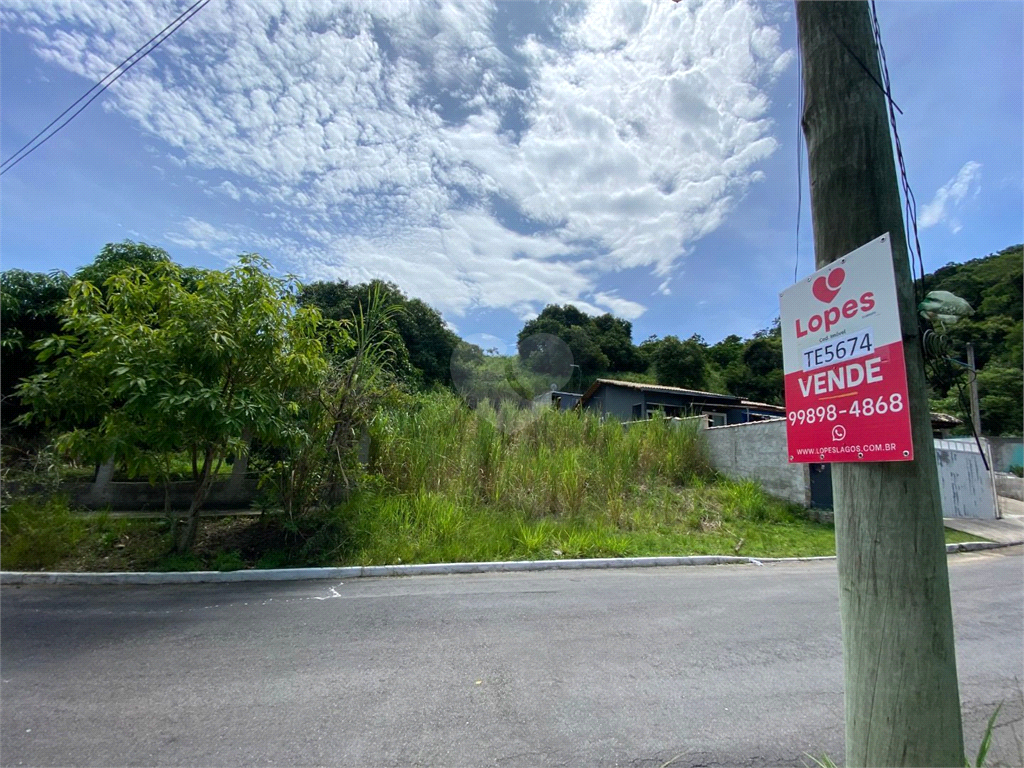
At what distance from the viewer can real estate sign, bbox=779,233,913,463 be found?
5.57ft

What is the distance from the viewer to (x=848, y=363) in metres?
1.85

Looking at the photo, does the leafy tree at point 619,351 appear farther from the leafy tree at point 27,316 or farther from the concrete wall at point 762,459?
the leafy tree at point 27,316

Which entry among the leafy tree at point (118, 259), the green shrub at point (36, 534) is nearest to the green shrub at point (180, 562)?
the green shrub at point (36, 534)

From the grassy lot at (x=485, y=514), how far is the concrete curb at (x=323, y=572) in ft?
0.95

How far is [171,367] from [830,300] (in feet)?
23.7

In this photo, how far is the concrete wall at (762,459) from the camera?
41.6 ft

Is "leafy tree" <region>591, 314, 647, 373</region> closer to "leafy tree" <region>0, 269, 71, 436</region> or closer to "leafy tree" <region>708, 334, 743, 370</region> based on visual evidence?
"leafy tree" <region>708, 334, 743, 370</region>

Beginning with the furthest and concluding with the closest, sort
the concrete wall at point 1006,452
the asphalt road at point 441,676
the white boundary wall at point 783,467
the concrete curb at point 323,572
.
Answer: the concrete wall at point 1006,452, the white boundary wall at point 783,467, the concrete curb at point 323,572, the asphalt road at point 441,676

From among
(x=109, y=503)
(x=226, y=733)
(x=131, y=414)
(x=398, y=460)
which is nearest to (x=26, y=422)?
(x=131, y=414)

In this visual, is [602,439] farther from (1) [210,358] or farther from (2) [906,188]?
(2) [906,188]

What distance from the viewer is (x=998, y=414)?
30.1 m

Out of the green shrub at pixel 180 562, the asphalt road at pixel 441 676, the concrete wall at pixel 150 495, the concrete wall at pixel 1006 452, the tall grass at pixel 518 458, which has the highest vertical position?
the concrete wall at pixel 1006 452

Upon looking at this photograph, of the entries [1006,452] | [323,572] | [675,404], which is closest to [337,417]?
[323,572]

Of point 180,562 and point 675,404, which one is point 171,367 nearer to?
point 180,562
